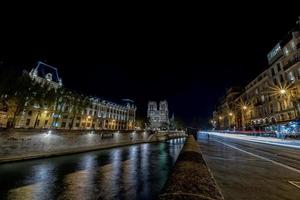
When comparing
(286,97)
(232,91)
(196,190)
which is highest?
(232,91)

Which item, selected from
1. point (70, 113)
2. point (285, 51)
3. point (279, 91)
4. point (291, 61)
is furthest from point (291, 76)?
point (70, 113)

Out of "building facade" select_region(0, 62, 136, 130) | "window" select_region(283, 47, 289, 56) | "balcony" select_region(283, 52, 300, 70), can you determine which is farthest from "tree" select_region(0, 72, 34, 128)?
"window" select_region(283, 47, 289, 56)

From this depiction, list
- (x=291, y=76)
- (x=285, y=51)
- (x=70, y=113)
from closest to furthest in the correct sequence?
(x=291, y=76) → (x=285, y=51) → (x=70, y=113)

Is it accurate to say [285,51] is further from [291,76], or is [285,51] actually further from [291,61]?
[291,76]

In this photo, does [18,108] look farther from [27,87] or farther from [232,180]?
[232,180]

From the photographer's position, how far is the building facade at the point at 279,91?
33.2 meters

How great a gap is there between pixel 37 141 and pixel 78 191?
65.1 ft

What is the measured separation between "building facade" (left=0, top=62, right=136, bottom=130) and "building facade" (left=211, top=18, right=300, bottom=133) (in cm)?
5357

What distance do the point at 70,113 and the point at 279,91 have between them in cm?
7143

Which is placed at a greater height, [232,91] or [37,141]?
[232,91]

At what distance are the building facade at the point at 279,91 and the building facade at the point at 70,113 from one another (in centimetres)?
5357

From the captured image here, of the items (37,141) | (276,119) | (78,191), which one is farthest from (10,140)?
(276,119)

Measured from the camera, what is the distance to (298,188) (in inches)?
257

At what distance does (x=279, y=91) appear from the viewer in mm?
39656
